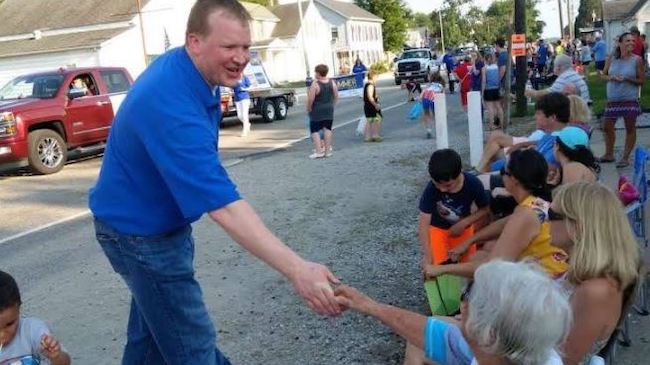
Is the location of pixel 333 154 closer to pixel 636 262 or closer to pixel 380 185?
pixel 380 185

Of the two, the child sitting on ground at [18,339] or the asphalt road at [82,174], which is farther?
the asphalt road at [82,174]

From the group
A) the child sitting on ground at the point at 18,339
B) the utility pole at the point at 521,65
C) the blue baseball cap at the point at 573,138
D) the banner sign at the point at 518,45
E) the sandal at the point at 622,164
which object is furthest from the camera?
the utility pole at the point at 521,65

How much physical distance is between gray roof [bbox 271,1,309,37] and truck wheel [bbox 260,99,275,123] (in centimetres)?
4869

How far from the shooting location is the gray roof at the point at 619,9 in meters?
52.9

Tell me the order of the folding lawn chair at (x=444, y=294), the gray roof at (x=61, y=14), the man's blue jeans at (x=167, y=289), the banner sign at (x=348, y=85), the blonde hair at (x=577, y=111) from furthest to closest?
the gray roof at (x=61, y=14), the banner sign at (x=348, y=85), the blonde hair at (x=577, y=111), the folding lawn chair at (x=444, y=294), the man's blue jeans at (x=167, y=289)

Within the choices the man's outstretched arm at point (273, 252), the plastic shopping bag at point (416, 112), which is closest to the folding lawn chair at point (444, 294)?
the man's outstretched arm at point (273, 252)

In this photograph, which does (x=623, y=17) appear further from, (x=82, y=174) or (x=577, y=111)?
(x=577, y=111)

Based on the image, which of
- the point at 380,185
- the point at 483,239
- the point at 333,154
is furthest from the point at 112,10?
the point at 483,239

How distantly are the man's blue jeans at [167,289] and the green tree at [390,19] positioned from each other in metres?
91.3

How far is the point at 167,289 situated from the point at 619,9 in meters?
63.5

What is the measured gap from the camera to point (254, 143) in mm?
15812

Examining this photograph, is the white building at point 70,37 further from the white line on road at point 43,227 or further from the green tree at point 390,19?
the green tree at point 390,19

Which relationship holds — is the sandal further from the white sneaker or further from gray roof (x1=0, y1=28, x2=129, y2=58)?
gray roof (x1=0, y1=28, x2=129, y2=58)

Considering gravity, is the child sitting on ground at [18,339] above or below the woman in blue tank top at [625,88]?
below
